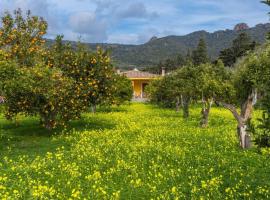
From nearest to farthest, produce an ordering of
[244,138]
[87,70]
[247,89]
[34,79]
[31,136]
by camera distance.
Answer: [244,138]
[247,89]
[34,79]
[31,136]
[87,70]

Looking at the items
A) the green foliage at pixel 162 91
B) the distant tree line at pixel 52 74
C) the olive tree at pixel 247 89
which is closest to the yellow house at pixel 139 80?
the green foliage at pixel 162 91

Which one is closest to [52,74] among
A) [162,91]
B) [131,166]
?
[131,166]

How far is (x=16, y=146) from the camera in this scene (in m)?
20.6

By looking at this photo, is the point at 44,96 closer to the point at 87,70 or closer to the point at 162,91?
the point at 87,70

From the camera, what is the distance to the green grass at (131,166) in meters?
11.9

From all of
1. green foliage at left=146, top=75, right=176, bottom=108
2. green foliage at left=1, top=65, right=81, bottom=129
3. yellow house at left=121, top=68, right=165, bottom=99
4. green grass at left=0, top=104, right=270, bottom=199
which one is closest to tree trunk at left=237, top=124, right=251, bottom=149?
green grass at left=0, top=104, right=270, bottom=199

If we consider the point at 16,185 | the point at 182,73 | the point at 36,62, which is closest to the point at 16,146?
the point at 36,62

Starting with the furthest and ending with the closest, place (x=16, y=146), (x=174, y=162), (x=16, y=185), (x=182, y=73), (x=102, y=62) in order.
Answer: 1. (x=182, y=73)
2. (x=102, y=62)
3. (x=16, y=146)
4. (x=174, y=162)
5. (x=16, y=185)

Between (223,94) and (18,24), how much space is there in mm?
13664

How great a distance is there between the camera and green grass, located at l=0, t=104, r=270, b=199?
1187cm

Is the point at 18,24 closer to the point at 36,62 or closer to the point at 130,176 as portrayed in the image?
the point at 36,62

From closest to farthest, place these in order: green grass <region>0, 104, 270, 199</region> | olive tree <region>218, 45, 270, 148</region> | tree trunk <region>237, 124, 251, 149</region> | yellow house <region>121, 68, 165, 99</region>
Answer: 1. green grass <region>0, 104, 270, 199</region>
2. olive tree <region>218, 45, 270, 148</region>
3. tree trunk <region>237, 124, 251, 149</region>
4. yellow house <region>121, 68, 165, 99</region>

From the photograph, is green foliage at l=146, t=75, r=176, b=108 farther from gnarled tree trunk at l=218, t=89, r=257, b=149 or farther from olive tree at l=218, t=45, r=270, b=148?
gnarled tree trunk at l=218, t=89, r=257, b=149

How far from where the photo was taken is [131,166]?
14.8 m
